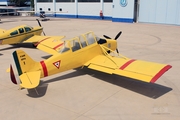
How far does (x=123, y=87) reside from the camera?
9.10 meters

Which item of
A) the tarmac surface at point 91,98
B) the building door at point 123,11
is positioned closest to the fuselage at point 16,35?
the tarmac surface at point 91,98

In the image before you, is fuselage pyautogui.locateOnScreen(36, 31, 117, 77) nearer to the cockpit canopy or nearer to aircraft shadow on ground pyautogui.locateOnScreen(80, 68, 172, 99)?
the cockpit canopy

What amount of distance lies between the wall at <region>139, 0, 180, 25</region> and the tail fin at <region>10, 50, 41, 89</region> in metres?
31.2

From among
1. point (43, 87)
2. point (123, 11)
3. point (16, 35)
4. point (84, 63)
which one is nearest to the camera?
point (43, 87)

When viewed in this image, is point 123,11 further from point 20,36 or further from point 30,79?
point 30,79

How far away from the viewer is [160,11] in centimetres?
3525

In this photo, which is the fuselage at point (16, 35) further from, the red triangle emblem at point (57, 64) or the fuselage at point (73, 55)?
the red triangle emblem at point (57, 64)

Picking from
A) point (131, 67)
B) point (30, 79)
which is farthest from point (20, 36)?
point (131, 67)

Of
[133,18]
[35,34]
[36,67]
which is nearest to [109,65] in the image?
[36,67]

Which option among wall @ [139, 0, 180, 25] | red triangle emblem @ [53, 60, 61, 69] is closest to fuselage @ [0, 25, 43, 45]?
red triangle emblem @ [53, 60, 61, 69]

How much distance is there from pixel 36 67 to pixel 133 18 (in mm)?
32080

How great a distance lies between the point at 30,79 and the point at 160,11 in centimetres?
3224

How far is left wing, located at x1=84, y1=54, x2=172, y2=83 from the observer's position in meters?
7.95

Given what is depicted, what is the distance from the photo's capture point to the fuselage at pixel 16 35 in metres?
16.0
